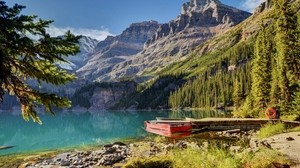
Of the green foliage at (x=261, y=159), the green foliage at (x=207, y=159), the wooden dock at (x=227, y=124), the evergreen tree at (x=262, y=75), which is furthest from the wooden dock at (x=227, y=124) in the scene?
the evergreen tree at (x=262, y=75)

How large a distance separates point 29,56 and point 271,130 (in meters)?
22.3

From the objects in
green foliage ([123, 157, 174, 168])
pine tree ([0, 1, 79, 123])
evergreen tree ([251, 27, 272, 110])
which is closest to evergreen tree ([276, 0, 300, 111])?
evergreen tree ([251, 27, 272, 110])

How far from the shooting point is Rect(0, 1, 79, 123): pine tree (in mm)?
9805

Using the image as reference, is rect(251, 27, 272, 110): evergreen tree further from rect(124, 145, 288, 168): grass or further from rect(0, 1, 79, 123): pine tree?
rect(0, 1, 79, 123): pine tree

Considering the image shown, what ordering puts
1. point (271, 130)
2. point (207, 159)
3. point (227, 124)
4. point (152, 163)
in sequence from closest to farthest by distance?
point (207, 159), point (152, 163), point (271, 130), point (227, 124)

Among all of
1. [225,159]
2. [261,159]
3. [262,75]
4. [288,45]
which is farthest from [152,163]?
[262,75]

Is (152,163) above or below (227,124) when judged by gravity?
below

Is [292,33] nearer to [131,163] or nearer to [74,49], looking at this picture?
[131,163]

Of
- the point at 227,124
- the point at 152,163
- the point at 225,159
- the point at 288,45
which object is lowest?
the point at 152,163

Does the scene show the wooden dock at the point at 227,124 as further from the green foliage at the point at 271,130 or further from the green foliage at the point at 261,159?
the green foliage at the point at 261,159

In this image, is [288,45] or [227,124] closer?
[227,124]

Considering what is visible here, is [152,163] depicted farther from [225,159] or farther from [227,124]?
[227,124]

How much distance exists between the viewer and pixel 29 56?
10.7 meters

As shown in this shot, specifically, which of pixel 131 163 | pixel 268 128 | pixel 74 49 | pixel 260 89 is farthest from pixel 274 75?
pixel 74 49
